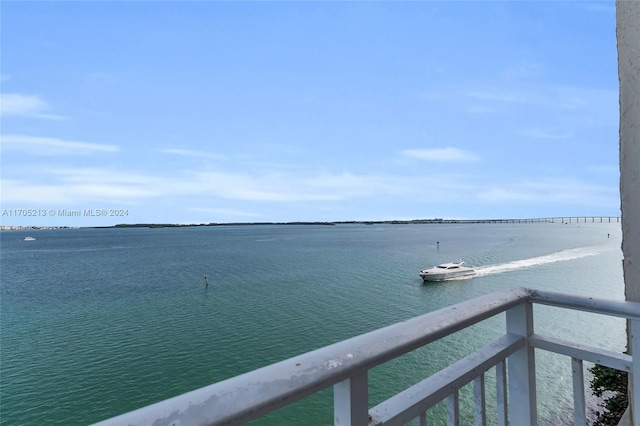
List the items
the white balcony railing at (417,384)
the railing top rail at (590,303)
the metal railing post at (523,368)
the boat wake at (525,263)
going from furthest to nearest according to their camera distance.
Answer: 1. the boat wake at (525,263)
2. the metal railing post at (523,368)
3. the railing top rail at (590,303)
4. the white balcony railing at (417,384)

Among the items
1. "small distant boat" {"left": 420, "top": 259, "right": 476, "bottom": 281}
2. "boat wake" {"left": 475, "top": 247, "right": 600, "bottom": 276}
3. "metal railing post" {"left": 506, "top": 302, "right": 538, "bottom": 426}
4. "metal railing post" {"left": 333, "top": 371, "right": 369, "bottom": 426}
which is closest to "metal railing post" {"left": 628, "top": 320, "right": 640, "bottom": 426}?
"metal railing post" {"left": 506, "top": 302, "right": 538, "bottom": 426}

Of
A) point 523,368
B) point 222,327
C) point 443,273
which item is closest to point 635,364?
point 523,368

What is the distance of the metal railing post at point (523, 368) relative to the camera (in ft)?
4.62

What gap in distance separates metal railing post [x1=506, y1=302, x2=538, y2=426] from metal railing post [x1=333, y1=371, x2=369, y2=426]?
91 cm

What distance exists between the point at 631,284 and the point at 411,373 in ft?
39.2

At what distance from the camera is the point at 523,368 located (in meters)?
1.41

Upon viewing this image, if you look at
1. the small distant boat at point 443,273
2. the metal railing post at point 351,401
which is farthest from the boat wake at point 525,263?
the metal railing post at point 351,401

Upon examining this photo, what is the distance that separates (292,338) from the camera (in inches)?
627

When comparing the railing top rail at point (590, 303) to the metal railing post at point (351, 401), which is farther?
the railing top rail at point (590, 303)

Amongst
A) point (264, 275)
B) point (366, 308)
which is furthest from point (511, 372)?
point (264, 275)

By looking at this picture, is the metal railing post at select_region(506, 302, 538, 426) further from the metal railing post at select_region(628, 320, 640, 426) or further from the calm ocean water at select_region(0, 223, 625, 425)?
the calm ocean water at select_region(0, 223, 625, 425)

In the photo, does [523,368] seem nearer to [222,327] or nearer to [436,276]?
[222,327]

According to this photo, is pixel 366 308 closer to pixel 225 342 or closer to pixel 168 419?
pixel 225 342

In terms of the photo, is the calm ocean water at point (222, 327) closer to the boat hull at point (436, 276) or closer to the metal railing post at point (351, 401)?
the boat hull at point (436, 276)
